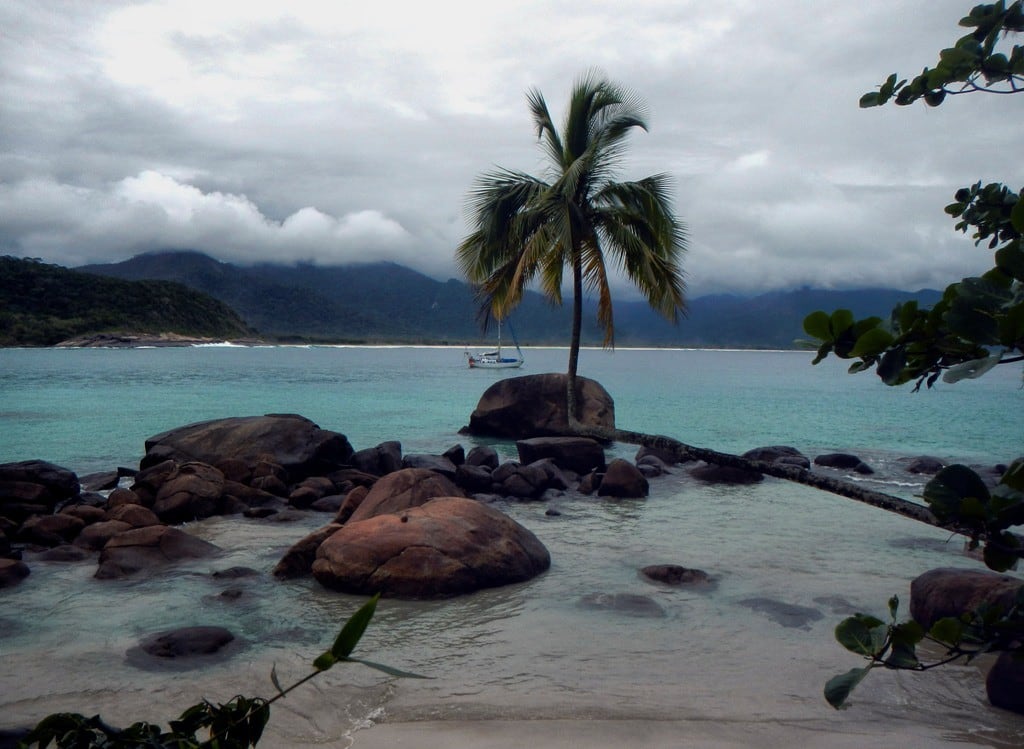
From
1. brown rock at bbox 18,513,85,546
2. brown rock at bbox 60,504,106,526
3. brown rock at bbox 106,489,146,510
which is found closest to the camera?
brown rock at bbox 18,513,85,546

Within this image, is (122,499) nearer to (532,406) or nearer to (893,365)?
(893,365)

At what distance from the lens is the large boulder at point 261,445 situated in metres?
14.3

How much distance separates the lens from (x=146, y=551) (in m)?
8.76

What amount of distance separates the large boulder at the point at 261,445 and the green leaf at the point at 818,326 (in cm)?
1322

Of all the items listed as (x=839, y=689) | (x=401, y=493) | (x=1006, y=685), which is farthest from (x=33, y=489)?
(x=839, y=689)

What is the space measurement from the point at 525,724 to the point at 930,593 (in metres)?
4.14

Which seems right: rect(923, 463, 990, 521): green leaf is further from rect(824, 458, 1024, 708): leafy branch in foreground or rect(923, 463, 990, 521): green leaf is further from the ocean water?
the ocean water

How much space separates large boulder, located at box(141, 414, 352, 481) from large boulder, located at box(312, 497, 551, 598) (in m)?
6.41

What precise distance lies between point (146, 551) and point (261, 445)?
227 inches

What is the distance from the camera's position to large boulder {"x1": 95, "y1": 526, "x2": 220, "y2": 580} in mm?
8352

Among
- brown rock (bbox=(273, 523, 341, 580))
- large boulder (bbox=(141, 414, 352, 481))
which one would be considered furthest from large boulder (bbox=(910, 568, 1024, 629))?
A: large boulder (bbox=(141, 414, 352, 481))

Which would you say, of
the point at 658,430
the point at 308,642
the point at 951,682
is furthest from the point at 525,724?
the point at 658,430

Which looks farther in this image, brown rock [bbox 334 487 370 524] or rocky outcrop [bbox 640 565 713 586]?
brown rock [bbox 334 487 370 524]

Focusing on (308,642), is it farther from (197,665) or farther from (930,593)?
(930,593)
